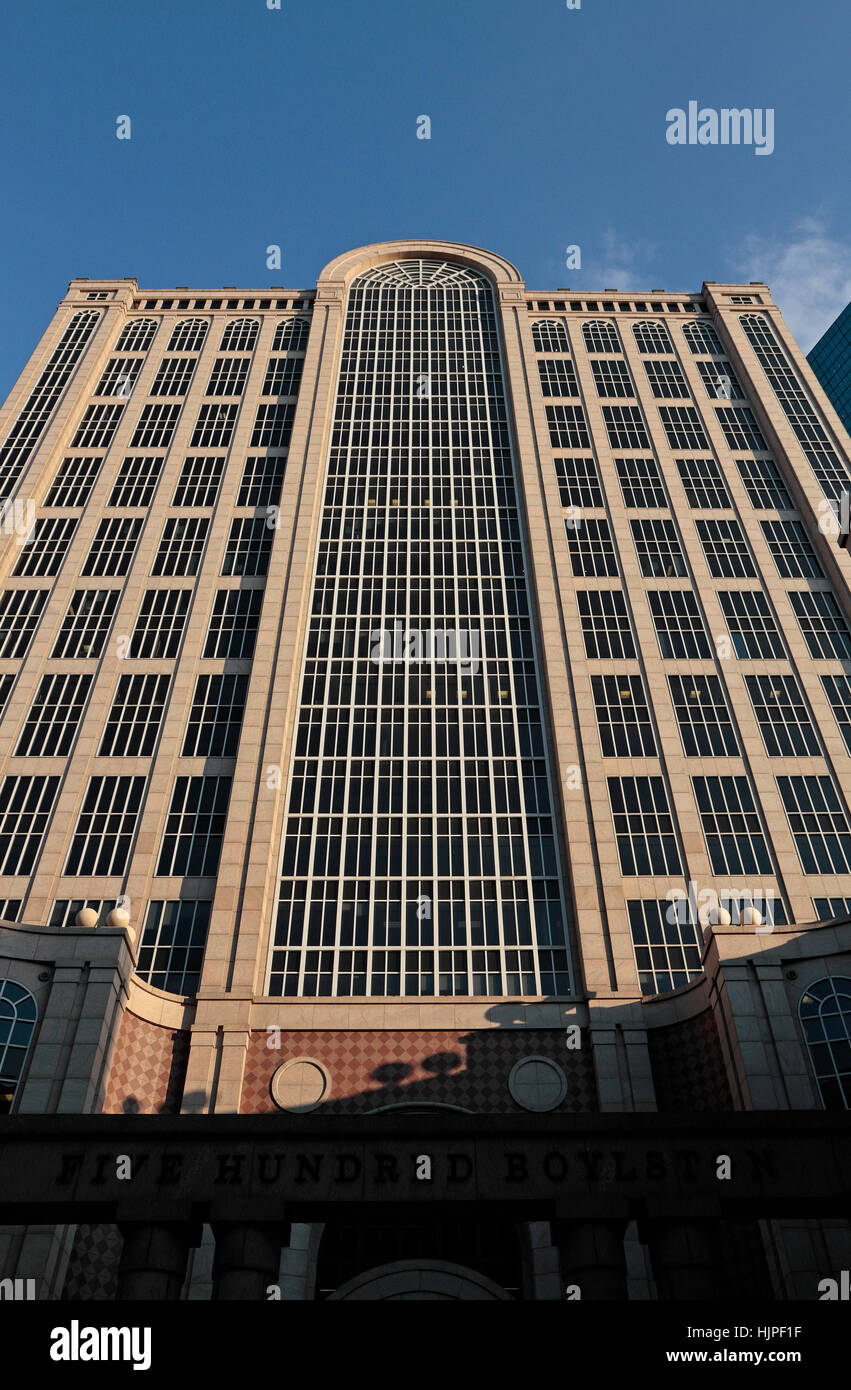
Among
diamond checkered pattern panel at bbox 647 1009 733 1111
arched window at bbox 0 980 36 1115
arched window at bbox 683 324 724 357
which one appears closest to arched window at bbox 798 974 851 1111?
diamond checkered pattern panel at bbox 647 1009 733 1111

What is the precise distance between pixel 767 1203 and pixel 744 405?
5703cm

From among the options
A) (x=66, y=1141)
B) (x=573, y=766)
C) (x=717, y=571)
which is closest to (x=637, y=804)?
(x=573, y=766)

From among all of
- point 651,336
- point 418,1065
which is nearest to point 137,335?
point 651,336

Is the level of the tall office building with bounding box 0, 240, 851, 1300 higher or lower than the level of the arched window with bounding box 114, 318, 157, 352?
lower

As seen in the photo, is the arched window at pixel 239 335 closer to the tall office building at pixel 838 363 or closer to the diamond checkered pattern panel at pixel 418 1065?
the diamond checkered pattern panel at pixel 418 1065

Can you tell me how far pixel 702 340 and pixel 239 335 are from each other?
3530 cm

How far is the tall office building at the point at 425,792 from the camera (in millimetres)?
24766

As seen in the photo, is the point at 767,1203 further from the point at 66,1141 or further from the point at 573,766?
the point at 573,766

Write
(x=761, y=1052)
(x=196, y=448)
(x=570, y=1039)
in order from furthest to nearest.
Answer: (x=196, y=448) < (x=570, y=1039) < (x=761, y=1052)

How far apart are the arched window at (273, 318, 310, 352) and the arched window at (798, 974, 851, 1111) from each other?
58.5 m

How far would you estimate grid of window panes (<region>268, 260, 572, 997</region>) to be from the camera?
136 ft

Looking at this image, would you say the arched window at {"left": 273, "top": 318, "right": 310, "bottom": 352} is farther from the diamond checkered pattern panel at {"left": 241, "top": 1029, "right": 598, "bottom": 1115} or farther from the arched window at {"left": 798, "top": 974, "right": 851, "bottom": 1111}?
the arched window at {"left": 798, "top": 974, "right": 851, "bottom": 1111}
